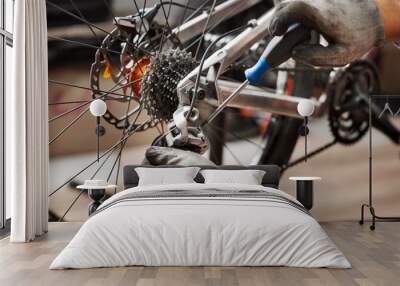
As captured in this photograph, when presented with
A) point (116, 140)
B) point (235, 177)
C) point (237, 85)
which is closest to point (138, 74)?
point (116, 140)

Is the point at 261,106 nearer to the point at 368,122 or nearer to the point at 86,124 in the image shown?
the point at 368,122

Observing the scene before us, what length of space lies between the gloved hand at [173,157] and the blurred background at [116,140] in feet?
0.47

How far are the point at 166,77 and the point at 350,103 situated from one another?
2.27 meters

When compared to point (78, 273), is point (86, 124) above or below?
above

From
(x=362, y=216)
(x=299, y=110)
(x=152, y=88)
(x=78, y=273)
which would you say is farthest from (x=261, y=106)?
(x=78, y=273)

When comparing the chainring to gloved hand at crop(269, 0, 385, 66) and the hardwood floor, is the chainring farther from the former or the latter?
gloved hand at crop(269, 0, 385, 66)

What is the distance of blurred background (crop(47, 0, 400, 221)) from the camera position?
22.5 feet

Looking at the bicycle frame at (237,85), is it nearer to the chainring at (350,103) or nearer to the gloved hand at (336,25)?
the chainring at (350,103)

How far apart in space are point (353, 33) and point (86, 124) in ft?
17.3

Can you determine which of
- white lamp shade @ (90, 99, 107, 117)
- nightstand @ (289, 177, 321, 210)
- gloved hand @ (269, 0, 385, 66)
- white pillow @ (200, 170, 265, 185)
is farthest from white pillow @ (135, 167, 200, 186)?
gloved hand @ (269, 0, 385, 66)

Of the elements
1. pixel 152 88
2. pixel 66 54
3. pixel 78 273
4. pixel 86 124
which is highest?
pixel 66 54

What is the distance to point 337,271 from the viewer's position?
402cm

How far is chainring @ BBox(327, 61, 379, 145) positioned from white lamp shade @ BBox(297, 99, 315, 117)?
18.0 inches

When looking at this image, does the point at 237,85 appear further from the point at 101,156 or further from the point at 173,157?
the point at 101,156
